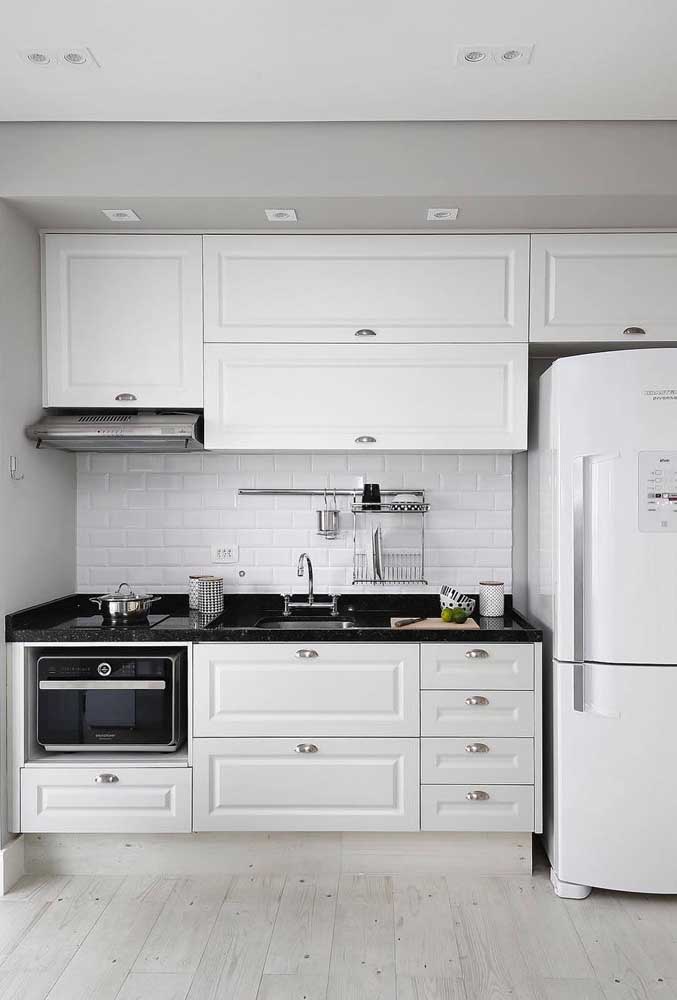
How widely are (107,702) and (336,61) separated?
88.9 inches

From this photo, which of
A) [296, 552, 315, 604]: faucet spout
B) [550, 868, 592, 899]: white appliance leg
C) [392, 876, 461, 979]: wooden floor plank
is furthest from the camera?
[296, 552, 315, 604]: faucet spout

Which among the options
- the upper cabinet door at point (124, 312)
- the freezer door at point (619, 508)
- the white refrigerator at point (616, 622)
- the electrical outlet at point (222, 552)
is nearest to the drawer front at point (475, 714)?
the white refrigerator at point (616, 622)

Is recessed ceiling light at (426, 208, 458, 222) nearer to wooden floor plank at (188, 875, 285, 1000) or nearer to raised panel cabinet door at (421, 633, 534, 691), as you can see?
raised panel cabinet door at (421, 633, 534, 691)

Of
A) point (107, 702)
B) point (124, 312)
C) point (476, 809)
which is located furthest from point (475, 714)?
point (124, 312)

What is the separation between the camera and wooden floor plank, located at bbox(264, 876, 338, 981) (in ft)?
7.81

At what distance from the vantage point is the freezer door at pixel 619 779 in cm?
269

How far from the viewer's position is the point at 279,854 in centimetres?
299

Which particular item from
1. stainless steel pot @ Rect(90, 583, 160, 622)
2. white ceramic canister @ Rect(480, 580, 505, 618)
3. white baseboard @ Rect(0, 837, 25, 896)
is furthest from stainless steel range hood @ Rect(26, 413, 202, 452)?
white baseboard @ Rect(0, 837, 25, 896)

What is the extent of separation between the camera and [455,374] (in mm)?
3088

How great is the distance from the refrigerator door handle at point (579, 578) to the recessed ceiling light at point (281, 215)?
1343 mm

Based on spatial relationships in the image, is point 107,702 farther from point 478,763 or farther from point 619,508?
point 619,508

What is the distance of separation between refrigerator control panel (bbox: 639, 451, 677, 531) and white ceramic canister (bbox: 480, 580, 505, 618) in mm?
771

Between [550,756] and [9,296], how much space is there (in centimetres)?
260

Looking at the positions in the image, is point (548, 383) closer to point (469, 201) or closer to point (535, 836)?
point (469, 201)
